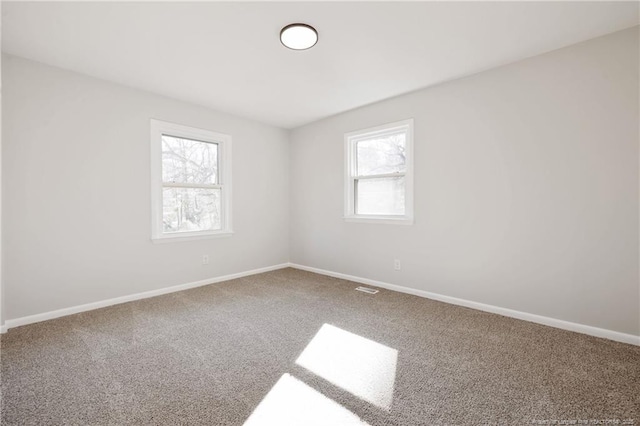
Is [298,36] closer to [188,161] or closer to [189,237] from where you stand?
[188,161]

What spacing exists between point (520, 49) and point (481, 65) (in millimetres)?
336

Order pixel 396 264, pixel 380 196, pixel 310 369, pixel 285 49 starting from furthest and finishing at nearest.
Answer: pixel 380 196, pixel 396 264, pixel 285 49, pixel 310 369

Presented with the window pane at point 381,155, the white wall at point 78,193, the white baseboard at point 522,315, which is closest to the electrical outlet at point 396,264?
the white baseboard at point 522,315

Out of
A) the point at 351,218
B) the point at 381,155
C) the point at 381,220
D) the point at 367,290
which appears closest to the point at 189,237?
the point at 351,218

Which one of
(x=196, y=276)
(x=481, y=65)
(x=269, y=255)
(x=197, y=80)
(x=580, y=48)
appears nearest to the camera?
(x=580, y=48)

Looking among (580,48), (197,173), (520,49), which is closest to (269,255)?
(197,173)

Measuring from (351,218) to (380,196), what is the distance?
53 cm

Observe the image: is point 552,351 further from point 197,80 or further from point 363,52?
point 197,80

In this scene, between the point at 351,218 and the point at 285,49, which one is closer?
the point at 285,49

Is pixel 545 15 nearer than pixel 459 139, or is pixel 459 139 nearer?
pixel 545 15

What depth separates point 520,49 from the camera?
2.53 metres

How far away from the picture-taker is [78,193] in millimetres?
2924

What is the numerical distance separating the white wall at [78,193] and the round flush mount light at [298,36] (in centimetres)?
204

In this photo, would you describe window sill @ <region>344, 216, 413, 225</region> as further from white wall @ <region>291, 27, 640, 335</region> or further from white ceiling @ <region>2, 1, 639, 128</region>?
white ceiling @ <region>2, 1, 639, 128</region>
